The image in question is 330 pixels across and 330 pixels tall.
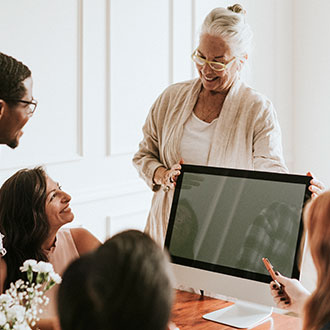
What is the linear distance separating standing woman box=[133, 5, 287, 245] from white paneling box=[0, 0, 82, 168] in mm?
675

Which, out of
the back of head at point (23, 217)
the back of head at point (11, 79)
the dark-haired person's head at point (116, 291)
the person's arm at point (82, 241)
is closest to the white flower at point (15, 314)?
the dark-haired person's head at point (116, 291)

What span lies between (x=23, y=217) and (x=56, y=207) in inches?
4.6

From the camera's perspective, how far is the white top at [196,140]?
7.81 feet

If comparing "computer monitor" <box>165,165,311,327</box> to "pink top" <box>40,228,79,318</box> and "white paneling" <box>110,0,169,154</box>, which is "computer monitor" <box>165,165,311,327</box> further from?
"white paneling" <box>110,0,169,154</box>

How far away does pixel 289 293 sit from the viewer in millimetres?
1698

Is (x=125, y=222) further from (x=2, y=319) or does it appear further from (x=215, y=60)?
(x=2, y=319)

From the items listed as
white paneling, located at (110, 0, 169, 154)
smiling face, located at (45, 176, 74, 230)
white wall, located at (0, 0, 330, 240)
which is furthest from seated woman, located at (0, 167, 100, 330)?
white paneling, located at (110, 0, 169, 154)

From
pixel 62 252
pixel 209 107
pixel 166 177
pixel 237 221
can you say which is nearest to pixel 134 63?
pixel 209 107

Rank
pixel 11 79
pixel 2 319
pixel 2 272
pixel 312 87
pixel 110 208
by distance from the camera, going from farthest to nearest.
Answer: pixel 312 87, pixel 110 208, pixel 2 272, pixel 11 79, pixel 2 319

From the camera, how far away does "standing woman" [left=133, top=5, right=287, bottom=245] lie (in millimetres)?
2289

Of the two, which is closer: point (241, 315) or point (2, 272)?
point (2, 272)

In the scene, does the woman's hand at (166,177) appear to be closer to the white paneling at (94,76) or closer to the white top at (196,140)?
the white top at (196,140)

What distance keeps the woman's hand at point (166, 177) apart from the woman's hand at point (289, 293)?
1.77 ft

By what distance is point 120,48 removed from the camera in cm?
334
